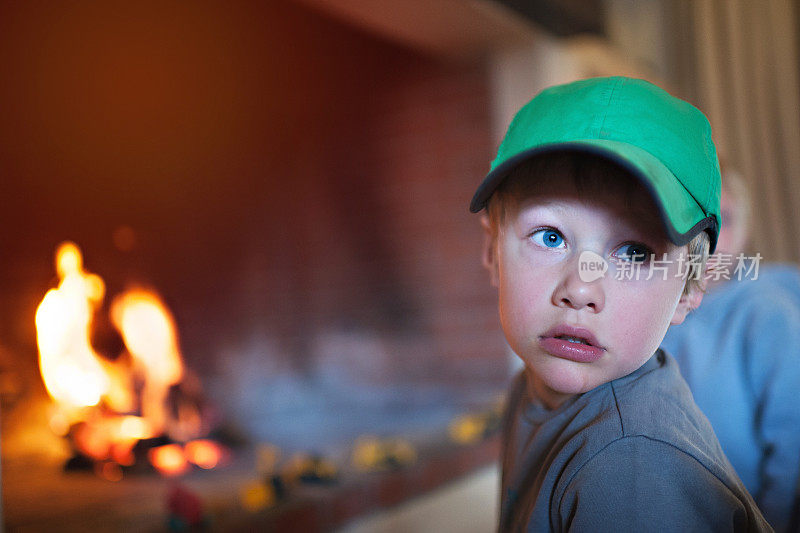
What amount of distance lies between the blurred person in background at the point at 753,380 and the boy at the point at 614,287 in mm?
295

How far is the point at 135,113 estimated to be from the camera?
1441 mm

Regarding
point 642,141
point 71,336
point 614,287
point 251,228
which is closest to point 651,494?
point 614,287

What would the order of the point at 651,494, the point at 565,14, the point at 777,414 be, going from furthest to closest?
the point at 565,14 → the point at 777,414 → the point at 651,494

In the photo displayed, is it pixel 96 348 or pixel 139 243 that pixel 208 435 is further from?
pixel 139 243

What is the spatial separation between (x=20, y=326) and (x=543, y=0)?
4.81 ft

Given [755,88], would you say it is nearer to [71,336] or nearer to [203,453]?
[203,453]

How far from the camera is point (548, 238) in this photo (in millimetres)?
497

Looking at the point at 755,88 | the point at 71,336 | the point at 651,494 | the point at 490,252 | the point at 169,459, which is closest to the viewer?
the point at 651,494

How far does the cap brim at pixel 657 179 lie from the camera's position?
1.44ft

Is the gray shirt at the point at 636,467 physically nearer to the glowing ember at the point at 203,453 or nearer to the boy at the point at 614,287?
the boy at the point at 614,287

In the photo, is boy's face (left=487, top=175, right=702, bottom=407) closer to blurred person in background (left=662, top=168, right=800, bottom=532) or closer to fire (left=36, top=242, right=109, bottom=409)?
blurred person in background (left=662, top=168, right=800, bottom=532)

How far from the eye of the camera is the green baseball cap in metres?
0.45

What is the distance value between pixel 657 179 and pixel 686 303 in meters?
0.13

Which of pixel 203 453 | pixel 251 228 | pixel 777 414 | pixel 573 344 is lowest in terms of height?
pixel 203 453
